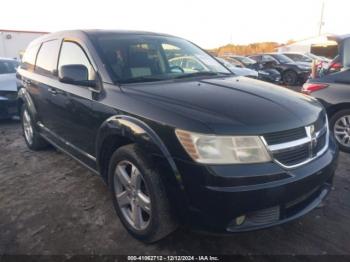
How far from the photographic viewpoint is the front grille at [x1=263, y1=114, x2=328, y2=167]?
2342mm

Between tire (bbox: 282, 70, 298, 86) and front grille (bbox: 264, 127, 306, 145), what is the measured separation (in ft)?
45.1

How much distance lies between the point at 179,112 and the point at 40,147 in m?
3.55

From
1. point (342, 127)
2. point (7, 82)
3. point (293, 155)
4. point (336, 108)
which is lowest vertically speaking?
point (342, 127)

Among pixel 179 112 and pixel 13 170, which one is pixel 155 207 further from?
pixel 13 170

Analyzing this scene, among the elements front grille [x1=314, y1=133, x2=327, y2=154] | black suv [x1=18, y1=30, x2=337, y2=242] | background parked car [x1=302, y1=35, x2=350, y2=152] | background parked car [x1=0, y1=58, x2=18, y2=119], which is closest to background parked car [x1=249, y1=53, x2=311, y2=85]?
background parked car [x1=302, y1=35, x2=350, y2=152]

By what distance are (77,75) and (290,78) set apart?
46.2 ft

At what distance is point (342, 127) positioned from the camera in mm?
5129

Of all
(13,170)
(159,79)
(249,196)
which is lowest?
(13,170)

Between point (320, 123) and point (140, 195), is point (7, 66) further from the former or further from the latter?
point (320, 123)

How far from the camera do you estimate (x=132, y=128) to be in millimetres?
2633

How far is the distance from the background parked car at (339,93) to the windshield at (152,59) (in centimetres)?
206

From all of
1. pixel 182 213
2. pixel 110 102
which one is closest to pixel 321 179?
pixel 182 213

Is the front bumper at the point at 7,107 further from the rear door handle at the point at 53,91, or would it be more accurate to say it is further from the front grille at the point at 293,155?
the front grille at the point at 293,155

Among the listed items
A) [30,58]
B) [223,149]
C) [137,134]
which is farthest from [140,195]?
[30,58]
